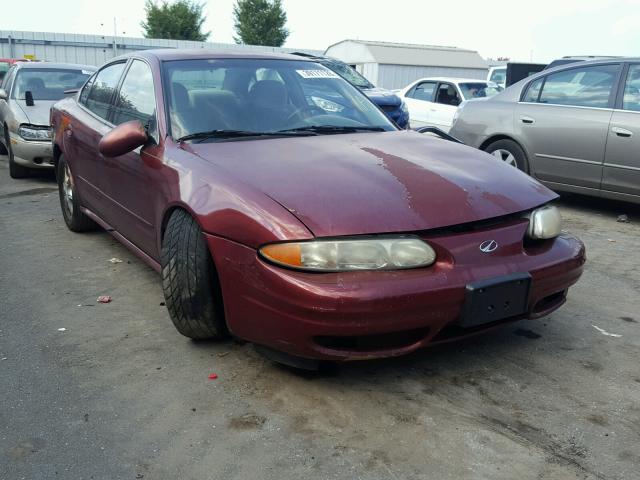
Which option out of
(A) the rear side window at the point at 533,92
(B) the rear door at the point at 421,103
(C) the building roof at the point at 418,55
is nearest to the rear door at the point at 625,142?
(A) the rear side window at the point at 533,92

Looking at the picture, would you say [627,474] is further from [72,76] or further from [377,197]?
[72,76]

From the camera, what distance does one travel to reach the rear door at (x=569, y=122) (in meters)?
6.16

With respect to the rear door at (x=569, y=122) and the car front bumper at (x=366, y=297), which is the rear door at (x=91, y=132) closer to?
the car front bumper at (x=366, y=297)

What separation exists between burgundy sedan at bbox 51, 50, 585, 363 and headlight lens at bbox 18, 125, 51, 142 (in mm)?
4500

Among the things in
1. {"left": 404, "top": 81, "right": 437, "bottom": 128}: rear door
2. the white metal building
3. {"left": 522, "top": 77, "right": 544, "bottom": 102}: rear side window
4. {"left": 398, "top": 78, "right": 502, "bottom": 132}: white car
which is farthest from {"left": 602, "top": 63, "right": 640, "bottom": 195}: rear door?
the white metal building

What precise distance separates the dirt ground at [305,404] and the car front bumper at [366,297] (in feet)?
0.86

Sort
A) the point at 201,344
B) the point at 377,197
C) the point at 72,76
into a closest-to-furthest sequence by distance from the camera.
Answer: the point at 377,197 → the point at 201,344 → the point at 72,76

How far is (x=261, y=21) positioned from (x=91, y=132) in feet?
172

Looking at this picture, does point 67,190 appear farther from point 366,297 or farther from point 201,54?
point 366,297

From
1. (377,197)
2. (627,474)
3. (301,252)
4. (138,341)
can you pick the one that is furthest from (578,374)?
(138,341)

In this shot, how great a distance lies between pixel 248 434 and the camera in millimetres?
2508

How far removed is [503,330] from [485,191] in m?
0.88

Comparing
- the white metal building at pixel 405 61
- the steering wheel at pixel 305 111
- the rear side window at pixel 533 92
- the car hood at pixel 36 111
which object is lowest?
the car hood at pixel 36 111

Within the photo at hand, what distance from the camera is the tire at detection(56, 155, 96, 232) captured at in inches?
210
